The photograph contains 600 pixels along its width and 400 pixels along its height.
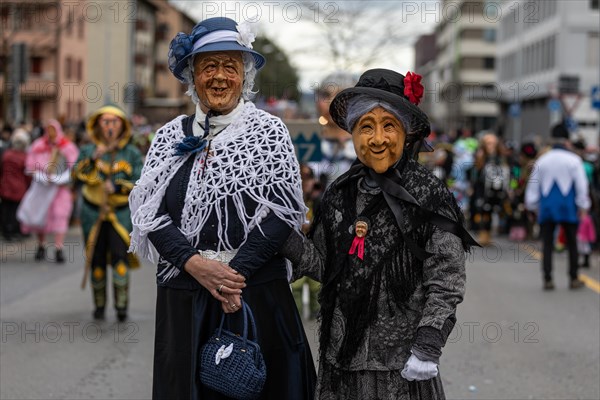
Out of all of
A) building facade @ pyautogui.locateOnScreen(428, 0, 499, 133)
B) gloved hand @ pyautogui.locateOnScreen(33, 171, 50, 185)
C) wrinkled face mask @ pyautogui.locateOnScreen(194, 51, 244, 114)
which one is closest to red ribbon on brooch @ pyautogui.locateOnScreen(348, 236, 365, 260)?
wrinkled face mask @ pyautogui.locateOnScreen(194, 51, 244, 114)

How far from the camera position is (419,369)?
3.99 meters

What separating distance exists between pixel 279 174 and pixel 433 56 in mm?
146048

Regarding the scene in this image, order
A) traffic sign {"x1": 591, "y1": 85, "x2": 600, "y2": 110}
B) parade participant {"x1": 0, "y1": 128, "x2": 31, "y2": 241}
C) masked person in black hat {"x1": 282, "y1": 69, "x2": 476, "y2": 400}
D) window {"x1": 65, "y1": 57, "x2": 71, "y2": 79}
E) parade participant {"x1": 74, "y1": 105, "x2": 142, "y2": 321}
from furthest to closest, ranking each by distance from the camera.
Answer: window {"x1": 65, "y1": 57, "x2": 71, "y2": 79} < traffic sign {"x1": 591, "y1": 85, "x2": 600, "y2": 110} < parade participant {"x1": 0, "y1": 128, "x2": 31, "y2": 241} < parade participant {"x1": 74, "y1": 105, "x2": 142, "y2": 321} < masked person in black hat {"x1": 282, "y1": 69, "x2": 476, "y2": 400}

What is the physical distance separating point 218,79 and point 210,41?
0.16m

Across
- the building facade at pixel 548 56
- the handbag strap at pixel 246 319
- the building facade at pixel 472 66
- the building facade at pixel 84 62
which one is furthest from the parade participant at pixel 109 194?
the building facade at pixel 472 66

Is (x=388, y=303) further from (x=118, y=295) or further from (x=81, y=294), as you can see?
(x=81, y=294)

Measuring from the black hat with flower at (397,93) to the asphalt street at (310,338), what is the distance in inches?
136

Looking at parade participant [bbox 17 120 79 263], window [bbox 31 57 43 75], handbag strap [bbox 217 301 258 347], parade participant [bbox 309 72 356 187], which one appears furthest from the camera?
window [bbox 31 57 43 75]

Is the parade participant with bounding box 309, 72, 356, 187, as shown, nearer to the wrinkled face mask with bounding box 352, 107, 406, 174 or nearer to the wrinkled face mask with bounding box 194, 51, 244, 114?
the wrinkled face mask with bounding box 194, 51, 244, 114

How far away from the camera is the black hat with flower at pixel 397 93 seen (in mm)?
4168

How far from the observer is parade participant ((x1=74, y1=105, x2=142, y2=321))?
31.6 feet

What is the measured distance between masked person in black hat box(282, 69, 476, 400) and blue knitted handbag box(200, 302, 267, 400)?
290 mm

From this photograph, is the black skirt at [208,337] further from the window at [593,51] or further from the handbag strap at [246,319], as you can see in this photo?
the window at [593,51]

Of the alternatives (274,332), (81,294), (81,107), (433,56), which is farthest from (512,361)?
(433,56)
